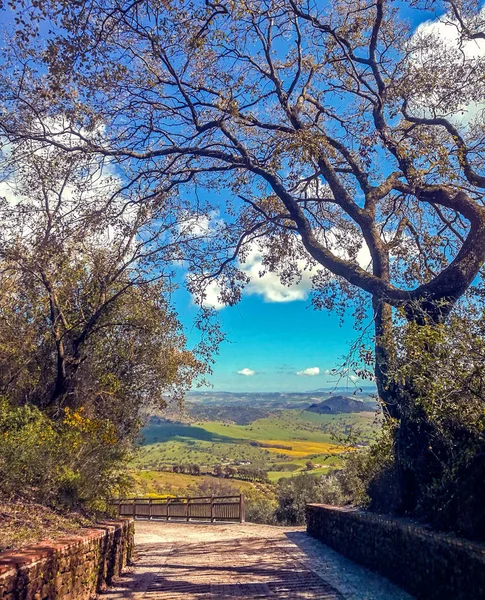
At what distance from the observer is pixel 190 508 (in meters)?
19.5

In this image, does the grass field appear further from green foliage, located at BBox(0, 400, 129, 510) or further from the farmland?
green foliage, located at BBox(0, 400, 129, 510)

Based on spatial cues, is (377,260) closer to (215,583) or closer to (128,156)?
(128,156)

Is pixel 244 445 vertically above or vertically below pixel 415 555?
below

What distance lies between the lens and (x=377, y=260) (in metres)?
8.73

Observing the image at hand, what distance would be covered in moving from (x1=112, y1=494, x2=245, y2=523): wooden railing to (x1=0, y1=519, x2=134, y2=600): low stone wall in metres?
9.06

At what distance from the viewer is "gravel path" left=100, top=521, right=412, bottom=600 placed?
6.20 meters

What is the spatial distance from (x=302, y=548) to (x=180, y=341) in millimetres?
6280

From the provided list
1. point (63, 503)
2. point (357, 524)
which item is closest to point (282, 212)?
point (357, 524)

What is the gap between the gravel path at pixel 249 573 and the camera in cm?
620

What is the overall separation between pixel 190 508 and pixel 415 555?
598 inches

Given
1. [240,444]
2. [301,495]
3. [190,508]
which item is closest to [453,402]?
[301,495]

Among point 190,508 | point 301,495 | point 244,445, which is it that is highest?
point 301,495

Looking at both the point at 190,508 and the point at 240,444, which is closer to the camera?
the point at 190,508

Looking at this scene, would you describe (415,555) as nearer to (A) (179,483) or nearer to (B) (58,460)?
(B) (58,460)
